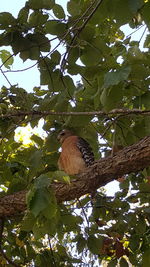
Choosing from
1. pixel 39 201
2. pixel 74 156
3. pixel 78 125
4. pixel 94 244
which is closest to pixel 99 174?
pixel 78 125

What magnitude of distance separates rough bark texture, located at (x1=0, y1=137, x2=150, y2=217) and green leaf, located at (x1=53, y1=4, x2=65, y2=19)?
3.28 ft

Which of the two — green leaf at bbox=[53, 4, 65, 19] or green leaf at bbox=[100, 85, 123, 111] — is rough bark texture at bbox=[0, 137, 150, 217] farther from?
green leaf at bbox=[53, 4, 65, 19]

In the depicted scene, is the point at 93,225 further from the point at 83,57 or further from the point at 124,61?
the point at 124,61

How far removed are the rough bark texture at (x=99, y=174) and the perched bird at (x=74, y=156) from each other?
4.73ft

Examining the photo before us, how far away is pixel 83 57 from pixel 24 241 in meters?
1.86

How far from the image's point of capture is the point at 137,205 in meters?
3.89

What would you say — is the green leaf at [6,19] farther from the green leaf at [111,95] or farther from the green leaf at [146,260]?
the green leaf at [146,260]

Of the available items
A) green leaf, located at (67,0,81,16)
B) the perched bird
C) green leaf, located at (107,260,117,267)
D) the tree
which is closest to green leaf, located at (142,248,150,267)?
the tree

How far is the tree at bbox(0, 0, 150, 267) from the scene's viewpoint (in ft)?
6.84

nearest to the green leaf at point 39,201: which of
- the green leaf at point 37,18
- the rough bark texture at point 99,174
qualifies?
the rough bark texture at point 99,174

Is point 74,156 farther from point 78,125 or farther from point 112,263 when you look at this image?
point 78,125

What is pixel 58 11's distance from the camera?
274 cm

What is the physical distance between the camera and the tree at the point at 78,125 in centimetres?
208

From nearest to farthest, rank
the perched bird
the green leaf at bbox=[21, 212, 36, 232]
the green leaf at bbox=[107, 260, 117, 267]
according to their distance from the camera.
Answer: the green leaf at bbox=[21, 212, 36, 232]
the green leaf at bbox=[107, 260, 117, 267]
the perched bird
